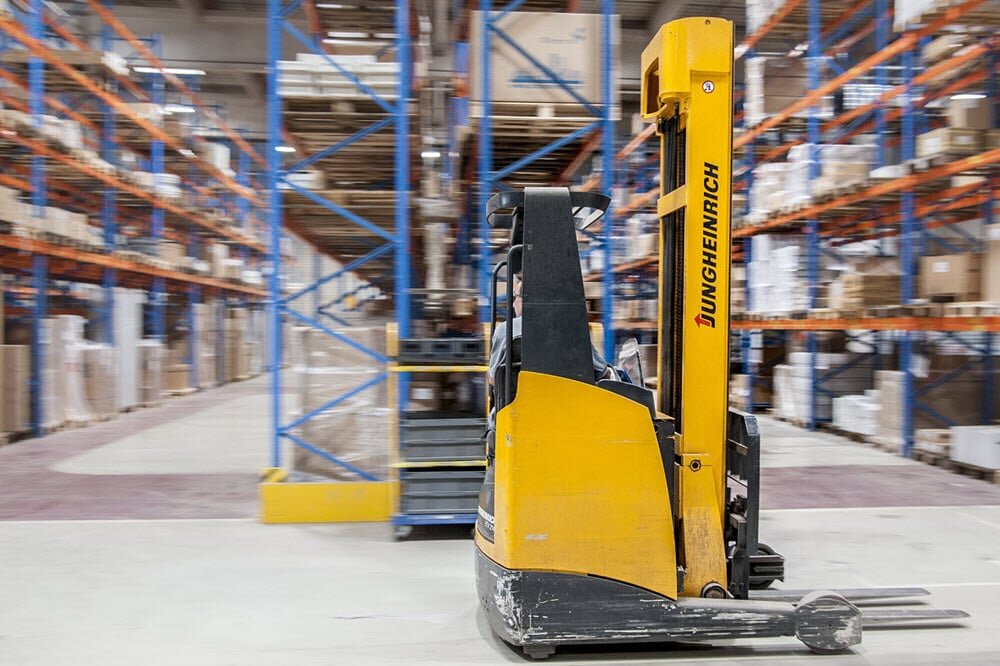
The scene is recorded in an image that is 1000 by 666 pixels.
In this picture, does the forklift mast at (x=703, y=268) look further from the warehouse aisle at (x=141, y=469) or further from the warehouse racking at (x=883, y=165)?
the warehouse racking at (x=883, y=165)

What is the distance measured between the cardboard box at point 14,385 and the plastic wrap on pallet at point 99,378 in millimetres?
1327

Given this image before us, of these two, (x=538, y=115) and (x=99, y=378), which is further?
(x=99, y=378)

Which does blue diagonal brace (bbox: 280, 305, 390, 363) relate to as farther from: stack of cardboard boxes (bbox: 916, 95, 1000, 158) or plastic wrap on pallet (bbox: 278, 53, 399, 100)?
stack of cardboard boxes (bbox: 916, 95, 1000, 158)

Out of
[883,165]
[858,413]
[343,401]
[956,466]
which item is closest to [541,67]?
[343,401]

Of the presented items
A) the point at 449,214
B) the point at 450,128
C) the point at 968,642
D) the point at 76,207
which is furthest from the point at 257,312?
the point at 968,642

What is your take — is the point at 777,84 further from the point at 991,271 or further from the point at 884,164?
the point at 991,271

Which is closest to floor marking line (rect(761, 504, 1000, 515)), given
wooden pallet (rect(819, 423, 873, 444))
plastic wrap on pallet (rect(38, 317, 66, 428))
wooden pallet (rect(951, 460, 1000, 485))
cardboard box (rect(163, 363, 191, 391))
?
wooden pallet (rect(951, 460, 1000, 485))

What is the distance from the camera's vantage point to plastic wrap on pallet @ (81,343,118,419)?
37.4 ft

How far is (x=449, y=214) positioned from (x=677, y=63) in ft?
12.0

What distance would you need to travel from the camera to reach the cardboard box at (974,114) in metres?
7.55

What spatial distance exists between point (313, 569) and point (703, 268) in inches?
121

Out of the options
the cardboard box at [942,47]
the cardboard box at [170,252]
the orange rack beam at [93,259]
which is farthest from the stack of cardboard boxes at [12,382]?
the cardboard box at [942,47]

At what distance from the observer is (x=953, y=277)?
25.3 feet

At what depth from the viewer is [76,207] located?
14.9 meters
